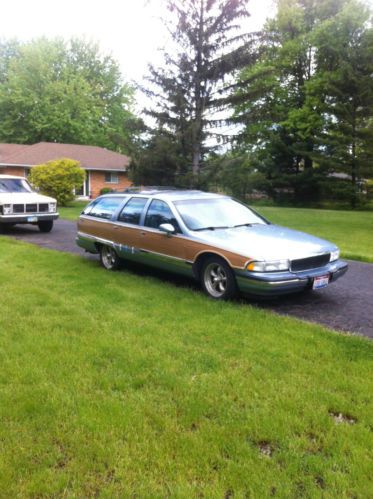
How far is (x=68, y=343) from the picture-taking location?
448 centimetres

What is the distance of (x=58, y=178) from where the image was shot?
24859 millimetres

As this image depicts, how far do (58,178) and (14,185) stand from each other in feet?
33.4

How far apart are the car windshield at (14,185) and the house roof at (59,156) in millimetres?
17229

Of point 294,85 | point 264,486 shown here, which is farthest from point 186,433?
point 294,85

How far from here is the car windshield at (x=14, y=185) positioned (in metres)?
14.6

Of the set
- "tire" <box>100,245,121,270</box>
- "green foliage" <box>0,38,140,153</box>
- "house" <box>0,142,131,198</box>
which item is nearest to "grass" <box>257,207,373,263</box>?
"tire" <box>100,245,121,270</box>

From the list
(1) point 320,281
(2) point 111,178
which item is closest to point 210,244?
(1) point 320,281

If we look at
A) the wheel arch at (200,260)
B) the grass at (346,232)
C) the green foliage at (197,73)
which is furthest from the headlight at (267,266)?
the green foliage at (197,73)

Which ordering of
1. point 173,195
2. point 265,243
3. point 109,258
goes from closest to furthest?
point 265,243, point 173,195, point 109,258

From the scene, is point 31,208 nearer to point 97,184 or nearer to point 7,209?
point 7,209

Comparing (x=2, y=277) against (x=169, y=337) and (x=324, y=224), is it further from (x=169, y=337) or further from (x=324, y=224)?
(x=324, y=224)

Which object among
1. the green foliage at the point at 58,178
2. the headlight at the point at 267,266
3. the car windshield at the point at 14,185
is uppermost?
the green foliage at the point at 58,178

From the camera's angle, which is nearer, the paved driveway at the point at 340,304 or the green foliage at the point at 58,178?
the paved driveway at the point at 340,304

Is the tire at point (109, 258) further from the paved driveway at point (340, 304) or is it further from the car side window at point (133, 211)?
the car side window at point (133, 211)
